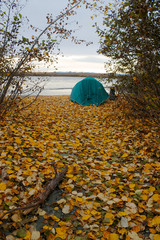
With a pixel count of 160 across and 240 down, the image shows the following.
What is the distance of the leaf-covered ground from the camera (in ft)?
6.84

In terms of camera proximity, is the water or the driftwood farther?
the water

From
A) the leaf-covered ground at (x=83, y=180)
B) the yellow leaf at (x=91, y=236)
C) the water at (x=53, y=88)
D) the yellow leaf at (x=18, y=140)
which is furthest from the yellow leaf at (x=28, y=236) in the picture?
the water at (x=53, y=88)

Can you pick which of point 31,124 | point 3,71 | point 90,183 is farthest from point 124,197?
point 3,71

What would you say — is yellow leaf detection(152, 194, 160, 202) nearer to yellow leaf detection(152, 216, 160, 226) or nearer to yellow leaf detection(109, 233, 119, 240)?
yellow leaf detection(152, 216, 160, 226)

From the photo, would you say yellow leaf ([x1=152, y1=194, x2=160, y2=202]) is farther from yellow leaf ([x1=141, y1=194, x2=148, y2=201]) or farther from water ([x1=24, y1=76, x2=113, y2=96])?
water ([x1=24, y1=76, x2=113, y2=96])

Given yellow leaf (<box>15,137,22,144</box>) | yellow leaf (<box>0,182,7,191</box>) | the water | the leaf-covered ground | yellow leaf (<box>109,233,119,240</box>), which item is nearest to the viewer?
yellow leaf (<box>109,233,119,240</box>)

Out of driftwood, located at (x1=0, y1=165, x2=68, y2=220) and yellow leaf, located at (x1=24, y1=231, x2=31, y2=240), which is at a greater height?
driftwood, located at (x1=0, y1=165, x2=68, y2=220)

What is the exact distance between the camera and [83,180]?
303 cm

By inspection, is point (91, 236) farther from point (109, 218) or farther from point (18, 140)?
point (18, 140)

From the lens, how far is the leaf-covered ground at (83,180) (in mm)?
2084

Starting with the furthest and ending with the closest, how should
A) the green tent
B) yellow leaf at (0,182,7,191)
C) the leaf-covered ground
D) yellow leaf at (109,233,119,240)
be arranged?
the green tent < yellow leaf at (0,182,7,191) < the leaf-covered ground < yellow leaf at (109,233,119,240)

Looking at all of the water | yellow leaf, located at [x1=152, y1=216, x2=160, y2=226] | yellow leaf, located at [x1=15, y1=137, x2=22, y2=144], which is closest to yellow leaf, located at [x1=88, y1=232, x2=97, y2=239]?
yellow leaf, located at [x1=152, y1=216, x2=160, y2=226]

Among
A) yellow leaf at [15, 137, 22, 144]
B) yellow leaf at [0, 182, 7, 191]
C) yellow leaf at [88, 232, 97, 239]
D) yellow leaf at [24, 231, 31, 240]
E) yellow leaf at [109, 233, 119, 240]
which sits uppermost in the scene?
yellow leaf at [15, 137, 22, 144]

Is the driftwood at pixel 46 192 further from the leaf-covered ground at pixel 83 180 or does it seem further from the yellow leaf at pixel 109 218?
the yellow leaf at pixel 109 218
